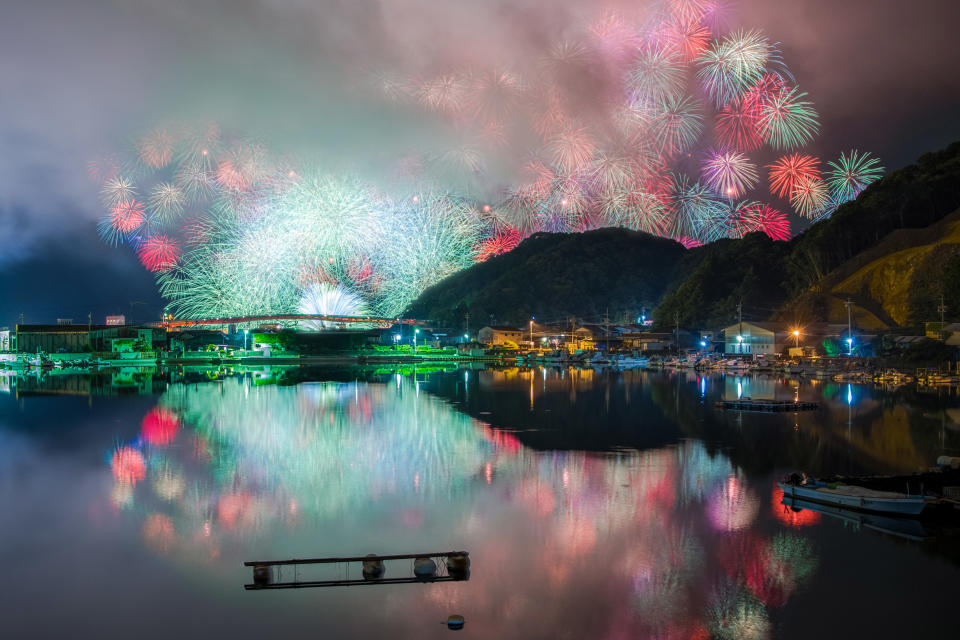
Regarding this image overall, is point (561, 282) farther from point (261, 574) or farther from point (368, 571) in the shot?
point (261, 574)

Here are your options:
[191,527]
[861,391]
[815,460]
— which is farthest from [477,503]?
[861,391]

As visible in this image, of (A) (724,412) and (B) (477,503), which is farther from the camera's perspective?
(A) (724,412)

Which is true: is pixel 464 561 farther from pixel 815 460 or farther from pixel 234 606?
pixel 815 460

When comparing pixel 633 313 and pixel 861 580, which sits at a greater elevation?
pixel 633 313

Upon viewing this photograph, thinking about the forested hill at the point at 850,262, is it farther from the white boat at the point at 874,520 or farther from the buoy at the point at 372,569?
the buoy at the point at 372,569

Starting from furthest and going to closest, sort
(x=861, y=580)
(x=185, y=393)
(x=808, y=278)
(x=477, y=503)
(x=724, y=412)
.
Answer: (x=808, y=278) < (x=185, y=393) < (x=724, y=412) < (x=477, y=503) < (x=861, y=580)

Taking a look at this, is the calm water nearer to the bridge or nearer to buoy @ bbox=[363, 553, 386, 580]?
buoy @ bbox=[363, 553, 386, 580]

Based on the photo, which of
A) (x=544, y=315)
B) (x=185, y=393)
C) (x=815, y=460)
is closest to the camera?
(x=815, y=460)
